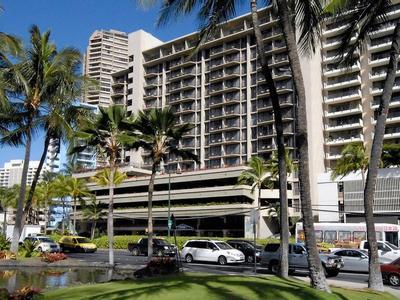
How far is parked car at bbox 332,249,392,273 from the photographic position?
29433mm

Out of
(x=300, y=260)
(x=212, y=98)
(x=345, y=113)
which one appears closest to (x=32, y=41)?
(x=300, y=260)

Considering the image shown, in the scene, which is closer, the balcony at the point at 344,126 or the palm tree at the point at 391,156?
the palm tree at the point at 391,156

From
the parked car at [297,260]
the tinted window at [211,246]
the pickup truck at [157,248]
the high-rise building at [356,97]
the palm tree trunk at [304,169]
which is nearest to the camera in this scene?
the palm tree trunk at [304,169]

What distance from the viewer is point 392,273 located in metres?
22.6

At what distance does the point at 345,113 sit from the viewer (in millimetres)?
83688

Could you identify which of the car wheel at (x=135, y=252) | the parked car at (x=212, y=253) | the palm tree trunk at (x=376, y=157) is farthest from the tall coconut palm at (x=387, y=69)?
the car wheel at (x=135, y=252)

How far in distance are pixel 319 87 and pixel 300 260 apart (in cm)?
6345

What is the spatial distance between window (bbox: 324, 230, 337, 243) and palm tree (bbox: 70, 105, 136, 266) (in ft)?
65.5

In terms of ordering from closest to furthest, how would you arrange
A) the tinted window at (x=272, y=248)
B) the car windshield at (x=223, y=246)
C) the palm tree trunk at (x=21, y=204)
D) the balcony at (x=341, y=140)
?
1. the palm tree trunk at (x=21, y=204)
2. the tinted window at (x=272, y=248)
3. the car windshield at (x=223, y=246)
4. the balcony at (x=341, y=140)

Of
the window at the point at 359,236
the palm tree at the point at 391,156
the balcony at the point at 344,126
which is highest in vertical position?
the balcony at the point at 344,126

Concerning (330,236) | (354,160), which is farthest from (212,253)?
(354,160)

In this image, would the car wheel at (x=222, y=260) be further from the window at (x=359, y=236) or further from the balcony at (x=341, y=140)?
the balcony at (x=341, y=140)

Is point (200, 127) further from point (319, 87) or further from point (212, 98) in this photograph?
point (319, 87)

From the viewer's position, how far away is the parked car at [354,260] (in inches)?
1159
